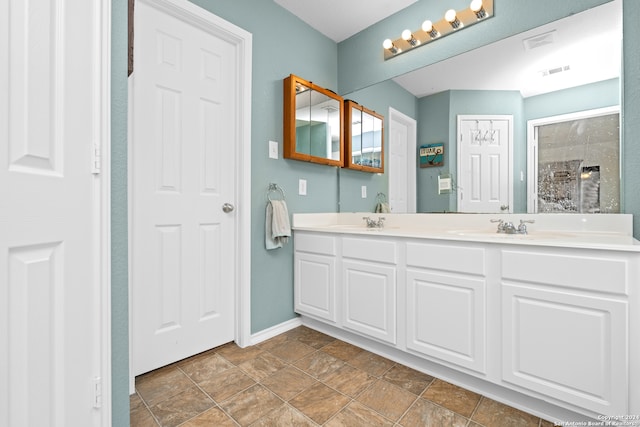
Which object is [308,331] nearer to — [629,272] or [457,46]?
[629,272]

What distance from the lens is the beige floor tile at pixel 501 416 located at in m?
1.28

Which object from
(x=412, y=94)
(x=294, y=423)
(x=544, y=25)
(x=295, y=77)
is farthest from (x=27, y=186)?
(x=544, y=25)

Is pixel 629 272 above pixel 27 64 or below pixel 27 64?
below

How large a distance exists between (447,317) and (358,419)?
65cm

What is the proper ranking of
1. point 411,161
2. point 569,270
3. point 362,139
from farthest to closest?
point 362,139
point 411,161
point 569,270

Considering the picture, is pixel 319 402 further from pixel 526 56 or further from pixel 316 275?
pixel 526 56

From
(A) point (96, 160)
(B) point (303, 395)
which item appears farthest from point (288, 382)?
(A) point (96, 160)

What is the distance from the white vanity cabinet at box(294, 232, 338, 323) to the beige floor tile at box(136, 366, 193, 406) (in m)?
0.92

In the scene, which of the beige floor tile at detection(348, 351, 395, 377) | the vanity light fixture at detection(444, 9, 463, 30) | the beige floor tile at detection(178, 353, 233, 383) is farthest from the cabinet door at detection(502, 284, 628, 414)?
the vanity light fixture at detection(444, 9, 463, 30)

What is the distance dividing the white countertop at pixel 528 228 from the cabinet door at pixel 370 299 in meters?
0.23

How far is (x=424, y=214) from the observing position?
2199mm

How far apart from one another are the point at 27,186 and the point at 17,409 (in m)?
0.54

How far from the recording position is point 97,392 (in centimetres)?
92

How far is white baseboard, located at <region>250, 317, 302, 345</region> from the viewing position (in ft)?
6.82
